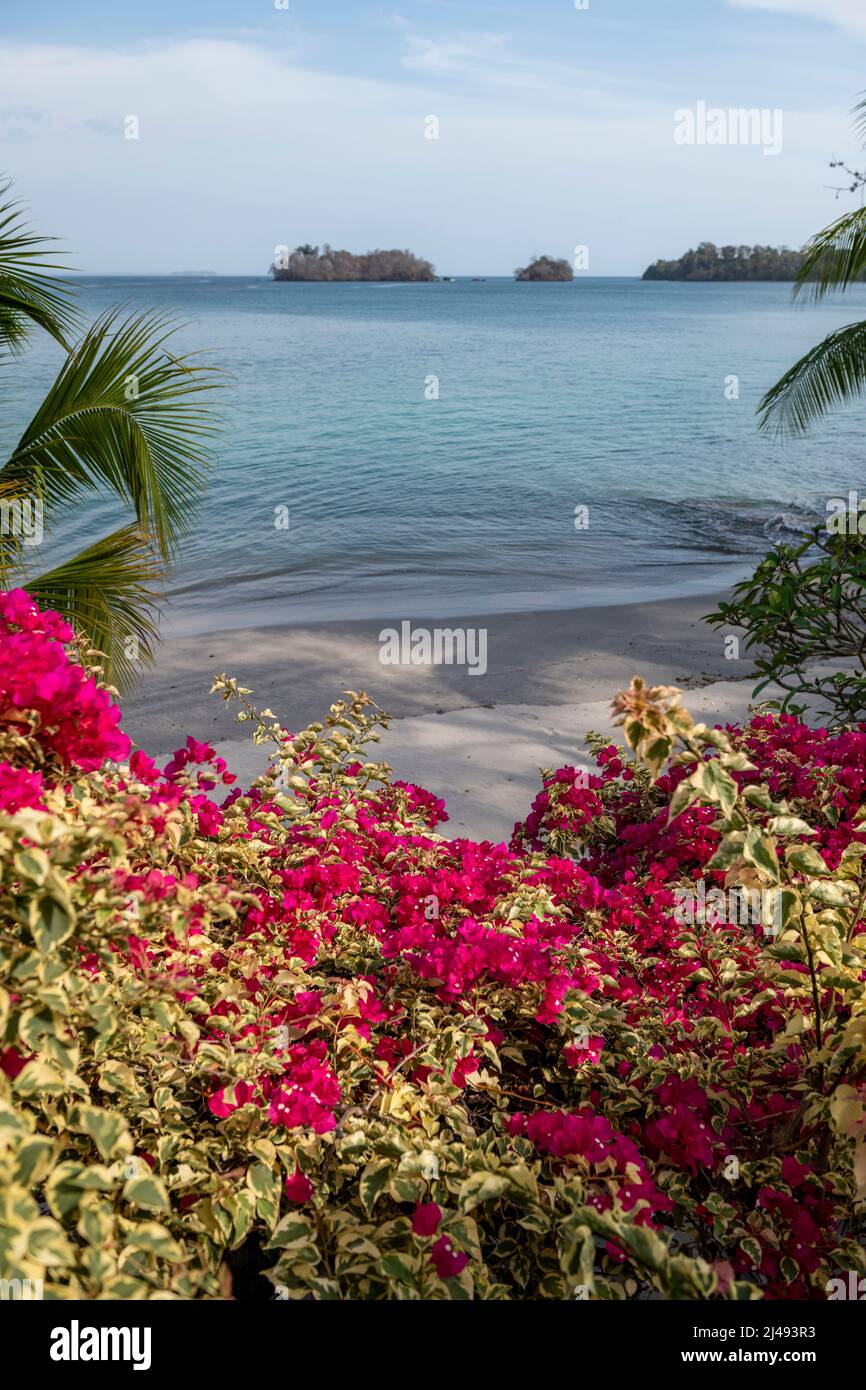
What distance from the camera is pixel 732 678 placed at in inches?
309

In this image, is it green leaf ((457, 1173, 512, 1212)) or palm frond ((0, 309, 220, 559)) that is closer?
green leaf ((457, 1173, 512, 1212))

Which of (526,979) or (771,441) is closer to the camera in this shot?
(526,979)

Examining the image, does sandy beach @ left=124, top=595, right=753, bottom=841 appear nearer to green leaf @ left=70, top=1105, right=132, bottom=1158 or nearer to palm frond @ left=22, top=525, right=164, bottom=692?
palm frond @ left=22, top=525, right=164, bottom=692

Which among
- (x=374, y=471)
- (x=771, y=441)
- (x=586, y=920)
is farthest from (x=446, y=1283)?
(x=771, y=441)

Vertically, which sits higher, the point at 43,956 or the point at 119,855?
the point at 119,855

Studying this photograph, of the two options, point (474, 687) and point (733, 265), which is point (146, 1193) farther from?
point (733, 265)

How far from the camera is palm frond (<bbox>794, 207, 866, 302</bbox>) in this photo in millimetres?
6465

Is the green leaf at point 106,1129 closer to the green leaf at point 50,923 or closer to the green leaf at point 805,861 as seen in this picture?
the green leaf at point 50,923

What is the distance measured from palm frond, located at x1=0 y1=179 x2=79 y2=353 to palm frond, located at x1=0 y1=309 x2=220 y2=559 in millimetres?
194

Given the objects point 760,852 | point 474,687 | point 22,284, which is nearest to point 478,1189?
point 760,852

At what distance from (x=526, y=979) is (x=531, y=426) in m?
27.3

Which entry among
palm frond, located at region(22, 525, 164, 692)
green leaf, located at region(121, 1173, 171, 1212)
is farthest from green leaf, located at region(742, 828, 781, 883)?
palm frond, located at region(22, 525, 164, 692)

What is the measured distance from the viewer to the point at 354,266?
346 ft
